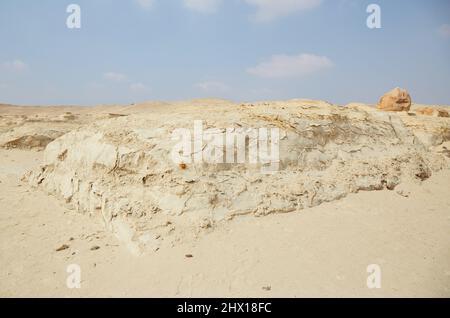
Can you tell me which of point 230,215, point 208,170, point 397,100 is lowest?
point 230,215

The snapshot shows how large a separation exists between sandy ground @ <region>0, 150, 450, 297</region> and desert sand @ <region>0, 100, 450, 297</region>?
18mm

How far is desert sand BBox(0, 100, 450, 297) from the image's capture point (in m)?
3.72

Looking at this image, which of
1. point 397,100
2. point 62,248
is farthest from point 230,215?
point 397,100

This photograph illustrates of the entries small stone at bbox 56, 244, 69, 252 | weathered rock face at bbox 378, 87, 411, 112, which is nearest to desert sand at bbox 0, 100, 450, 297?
small stone at bbox 56, 244, 69, 252

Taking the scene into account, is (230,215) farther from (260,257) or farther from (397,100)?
(397,100)

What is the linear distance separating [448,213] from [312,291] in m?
3.64

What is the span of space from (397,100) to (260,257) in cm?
1577

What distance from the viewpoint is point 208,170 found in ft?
16.8

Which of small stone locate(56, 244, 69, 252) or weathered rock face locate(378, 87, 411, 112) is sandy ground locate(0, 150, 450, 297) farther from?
weathered rock face locate(378, 87, 411, 112)

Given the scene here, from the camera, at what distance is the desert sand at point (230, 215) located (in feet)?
12.2

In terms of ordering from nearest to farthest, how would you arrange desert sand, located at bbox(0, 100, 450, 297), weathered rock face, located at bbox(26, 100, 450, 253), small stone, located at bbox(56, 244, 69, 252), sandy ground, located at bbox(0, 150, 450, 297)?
sandy ground, located at bbox(0, 150, 450, 297) < desert sand, located at bbox(0, 100, 450, 297) < small stone, located at bbox(56, 244, 69, 252) < weathered rock face, located at bbox(26, 100, 450, 253)

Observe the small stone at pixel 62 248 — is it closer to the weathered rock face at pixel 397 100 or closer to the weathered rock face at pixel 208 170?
the weathered rock face at pixel 208 170
